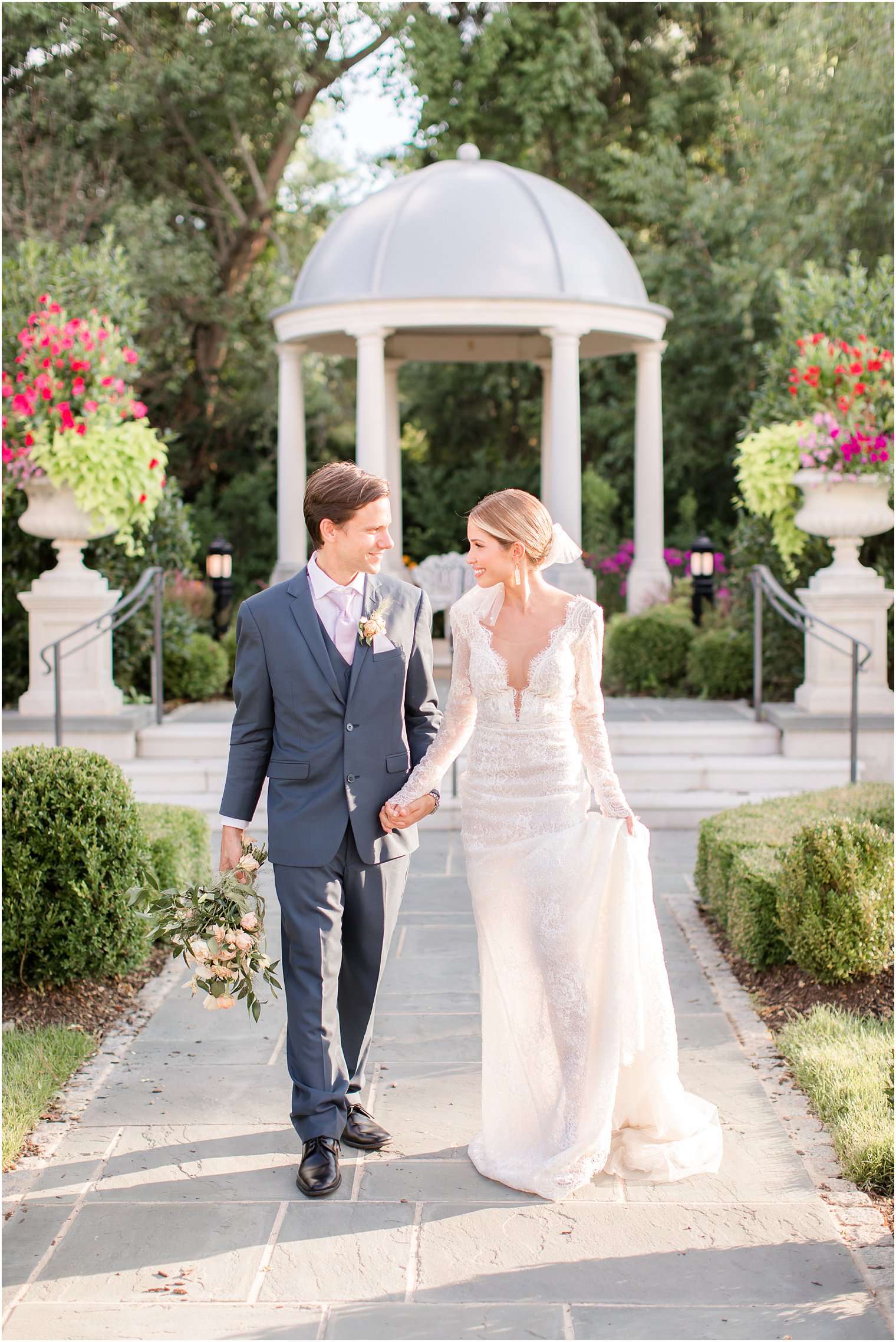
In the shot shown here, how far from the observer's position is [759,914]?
545cm

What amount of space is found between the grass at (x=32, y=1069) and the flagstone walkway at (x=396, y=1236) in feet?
0.50

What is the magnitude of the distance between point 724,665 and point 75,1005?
759 cm

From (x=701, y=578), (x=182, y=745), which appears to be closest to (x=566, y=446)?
(x=701, y=578)

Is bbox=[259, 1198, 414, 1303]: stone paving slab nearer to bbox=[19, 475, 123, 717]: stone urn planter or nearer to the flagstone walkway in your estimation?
the flagstone walkway

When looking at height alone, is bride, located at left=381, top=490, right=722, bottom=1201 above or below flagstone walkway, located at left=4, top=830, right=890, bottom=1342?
above

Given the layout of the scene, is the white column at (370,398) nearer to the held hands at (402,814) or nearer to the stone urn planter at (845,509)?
the stone urn planter at (845,509)

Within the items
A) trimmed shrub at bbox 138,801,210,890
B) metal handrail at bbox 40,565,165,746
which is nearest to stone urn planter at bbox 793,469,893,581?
metal handrail at bbox 40,565,165,746

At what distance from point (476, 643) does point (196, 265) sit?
621 inches

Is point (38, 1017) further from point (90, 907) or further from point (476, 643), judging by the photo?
point (476, 643)

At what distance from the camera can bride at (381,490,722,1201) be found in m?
3.72

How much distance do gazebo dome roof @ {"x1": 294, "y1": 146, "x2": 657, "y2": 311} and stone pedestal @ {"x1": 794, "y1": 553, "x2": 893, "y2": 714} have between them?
4.36 metres

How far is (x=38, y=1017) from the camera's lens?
5078 millimetres

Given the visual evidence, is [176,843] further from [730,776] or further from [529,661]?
[730,776]

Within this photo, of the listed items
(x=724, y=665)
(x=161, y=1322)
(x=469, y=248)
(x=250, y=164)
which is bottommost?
(x=161, y=1322)
